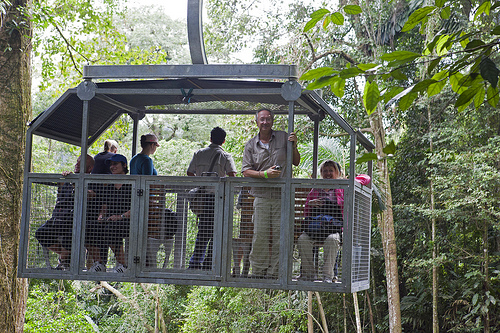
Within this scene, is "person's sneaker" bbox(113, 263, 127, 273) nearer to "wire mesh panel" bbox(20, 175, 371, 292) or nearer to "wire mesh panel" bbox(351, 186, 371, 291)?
"wire mesh panel" bbox(20, 175, 371, 292)

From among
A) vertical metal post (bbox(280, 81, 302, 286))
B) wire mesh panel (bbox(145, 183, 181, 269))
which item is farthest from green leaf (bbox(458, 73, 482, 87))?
wire mesh panel (bbox(145, 183, 181, 269))

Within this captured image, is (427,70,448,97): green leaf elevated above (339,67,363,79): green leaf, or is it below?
above

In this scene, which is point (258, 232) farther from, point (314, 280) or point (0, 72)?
point (0, 72)

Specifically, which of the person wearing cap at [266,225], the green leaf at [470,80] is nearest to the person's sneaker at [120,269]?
the person wearing cap at [266,225]

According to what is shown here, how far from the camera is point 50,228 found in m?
5.22

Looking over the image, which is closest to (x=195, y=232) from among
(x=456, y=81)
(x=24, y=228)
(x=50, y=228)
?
(x=50, y=228)

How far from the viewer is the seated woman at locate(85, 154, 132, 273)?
5051mm

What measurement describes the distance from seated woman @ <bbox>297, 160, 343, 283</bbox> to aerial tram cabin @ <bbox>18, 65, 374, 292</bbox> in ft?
0.22

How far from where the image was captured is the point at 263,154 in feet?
16.8

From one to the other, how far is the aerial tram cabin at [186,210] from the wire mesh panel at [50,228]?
1cm

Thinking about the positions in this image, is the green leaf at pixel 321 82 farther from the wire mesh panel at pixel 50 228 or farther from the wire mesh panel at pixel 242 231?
the wire mesh panel at pixel 50 228

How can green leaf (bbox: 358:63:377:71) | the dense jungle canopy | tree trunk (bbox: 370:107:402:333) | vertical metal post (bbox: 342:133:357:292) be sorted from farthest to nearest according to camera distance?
tree trunk (bbox: 370:107:402:333), the dense jungle canopy, vertical metal post (bbox: 342:133:357:292), green leaf (bbox: 358:63:377:71)

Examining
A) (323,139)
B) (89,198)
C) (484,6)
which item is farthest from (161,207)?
(323,139)

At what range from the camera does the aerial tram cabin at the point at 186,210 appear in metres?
4.76
